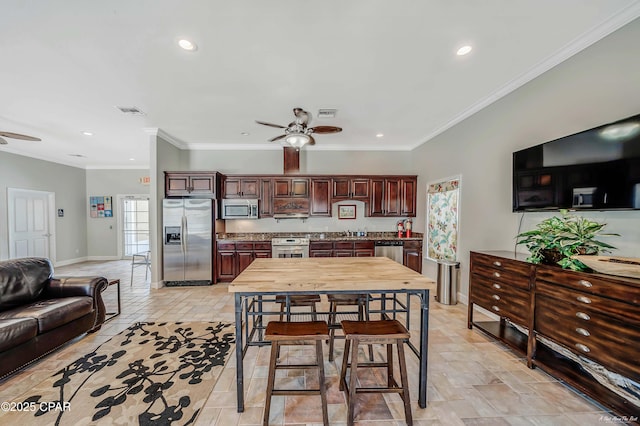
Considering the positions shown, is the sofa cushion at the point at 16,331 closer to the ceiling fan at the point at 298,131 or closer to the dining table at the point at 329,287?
the dining table at the point at 329,287

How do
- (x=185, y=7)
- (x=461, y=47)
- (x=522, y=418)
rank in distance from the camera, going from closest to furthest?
(x=522, y=418) < (x=185, y=7) < (x=461, y=47)

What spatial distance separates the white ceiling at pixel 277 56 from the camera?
1.87 meters

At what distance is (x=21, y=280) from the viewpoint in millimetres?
2609

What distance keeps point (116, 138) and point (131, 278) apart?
296cm

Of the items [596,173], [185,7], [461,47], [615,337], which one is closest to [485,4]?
[461,47]

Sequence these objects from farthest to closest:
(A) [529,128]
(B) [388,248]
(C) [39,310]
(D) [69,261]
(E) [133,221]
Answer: (E) [133,221] → (D) [69,261] → (B) [388,248] → (A) [529,128] → (C) [39,310]

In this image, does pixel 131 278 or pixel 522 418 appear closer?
pixel 522 418

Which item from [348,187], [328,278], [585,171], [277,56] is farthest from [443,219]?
[277,56]

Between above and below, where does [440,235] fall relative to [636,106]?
below

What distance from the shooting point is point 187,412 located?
1756mm

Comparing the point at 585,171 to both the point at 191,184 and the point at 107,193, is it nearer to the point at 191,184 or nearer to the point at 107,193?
the point at 191,184

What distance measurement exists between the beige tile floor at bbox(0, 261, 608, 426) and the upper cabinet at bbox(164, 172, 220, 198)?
2566 mm

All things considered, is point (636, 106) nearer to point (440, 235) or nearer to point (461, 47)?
point (461, 47)

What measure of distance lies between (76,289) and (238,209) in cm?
282
